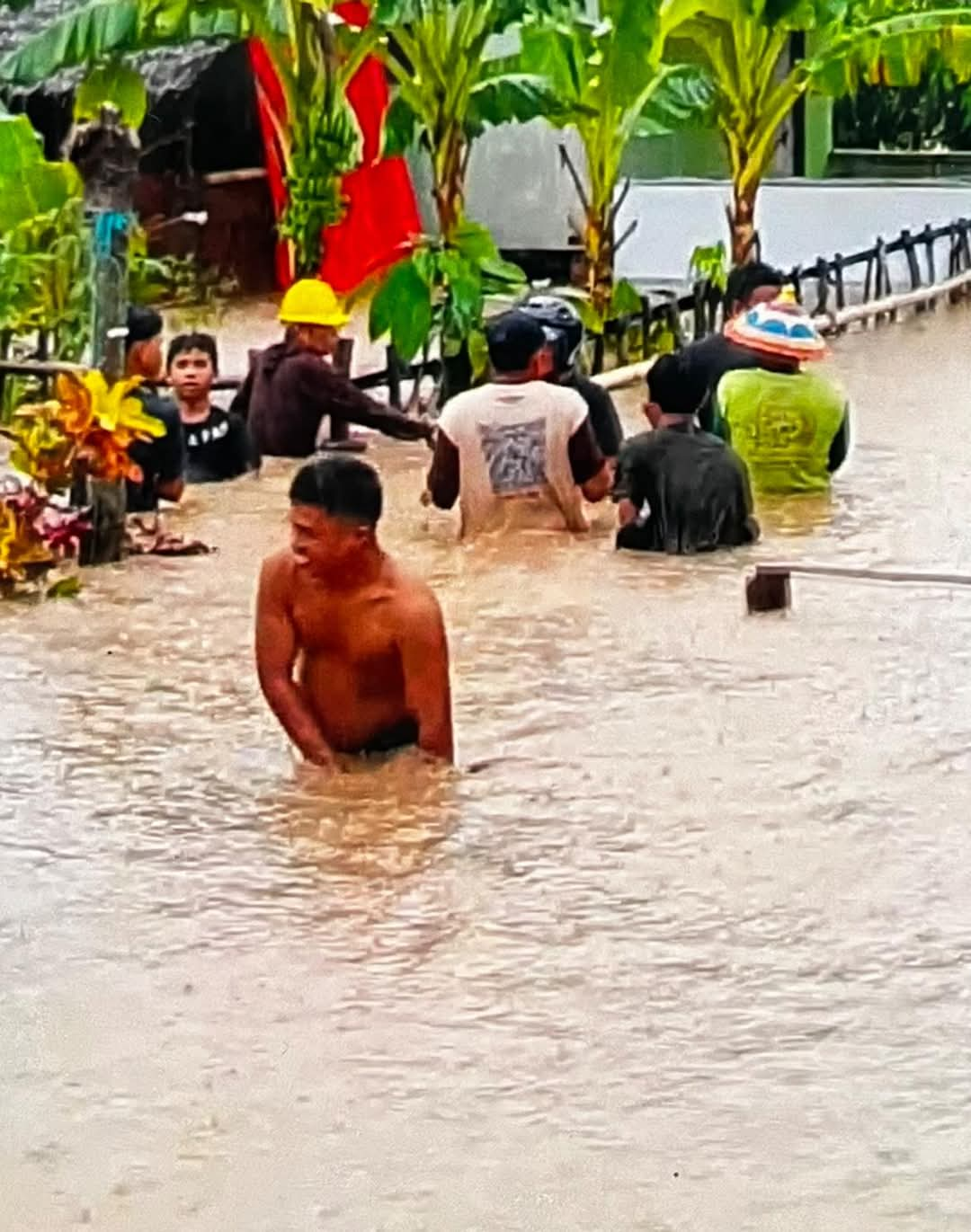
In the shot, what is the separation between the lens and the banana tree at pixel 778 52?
15.9 meters

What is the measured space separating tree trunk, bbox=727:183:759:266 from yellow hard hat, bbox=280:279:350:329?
5.44 meters

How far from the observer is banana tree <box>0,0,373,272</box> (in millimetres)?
13922

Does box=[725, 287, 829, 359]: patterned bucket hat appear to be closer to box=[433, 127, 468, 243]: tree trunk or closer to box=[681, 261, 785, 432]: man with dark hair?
box=[681, 261, 785, 432]: man with dark hair

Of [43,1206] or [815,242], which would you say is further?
[815,242]

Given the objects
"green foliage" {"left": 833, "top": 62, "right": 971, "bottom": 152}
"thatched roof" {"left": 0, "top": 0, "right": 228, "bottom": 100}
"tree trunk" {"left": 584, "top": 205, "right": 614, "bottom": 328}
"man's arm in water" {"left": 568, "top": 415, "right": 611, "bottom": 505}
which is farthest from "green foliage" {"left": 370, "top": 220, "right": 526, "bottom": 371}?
"green foliage" {"left": 833, "top": 62, "right": 971, "bottom": 152}

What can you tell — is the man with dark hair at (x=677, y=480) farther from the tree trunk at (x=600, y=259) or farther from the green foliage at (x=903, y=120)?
the green foliage at (x=903, y=120)

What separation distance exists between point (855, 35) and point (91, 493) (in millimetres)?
7561

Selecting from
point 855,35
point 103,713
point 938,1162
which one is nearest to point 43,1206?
point 938,1162

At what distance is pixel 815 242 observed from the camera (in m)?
21.9

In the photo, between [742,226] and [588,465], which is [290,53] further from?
[588,465]

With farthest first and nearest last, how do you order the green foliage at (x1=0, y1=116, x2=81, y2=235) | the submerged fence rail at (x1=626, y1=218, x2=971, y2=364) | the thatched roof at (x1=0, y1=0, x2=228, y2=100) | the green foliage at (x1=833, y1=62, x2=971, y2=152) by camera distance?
the green foliage at (x1=833, y1=62, x2=971, y2=152) → the thatched roof at (x1=0, y1=0, x2=228, y2=100) → the submerged fence rail at (x1=626, y1=218, x2=971, y2=364) → the green foliage at (x1=0, y1=116, x2=81, y2=235)

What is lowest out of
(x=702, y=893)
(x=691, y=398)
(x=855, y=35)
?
(x=702, y=893)

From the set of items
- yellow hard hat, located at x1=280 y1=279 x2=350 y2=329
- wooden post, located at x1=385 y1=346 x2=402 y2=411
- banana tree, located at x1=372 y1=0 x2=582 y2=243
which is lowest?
wooden post, located at x1=385 y1=346 x2=402 y2=411

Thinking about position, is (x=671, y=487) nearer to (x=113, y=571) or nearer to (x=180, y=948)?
(x=113, y=571)
